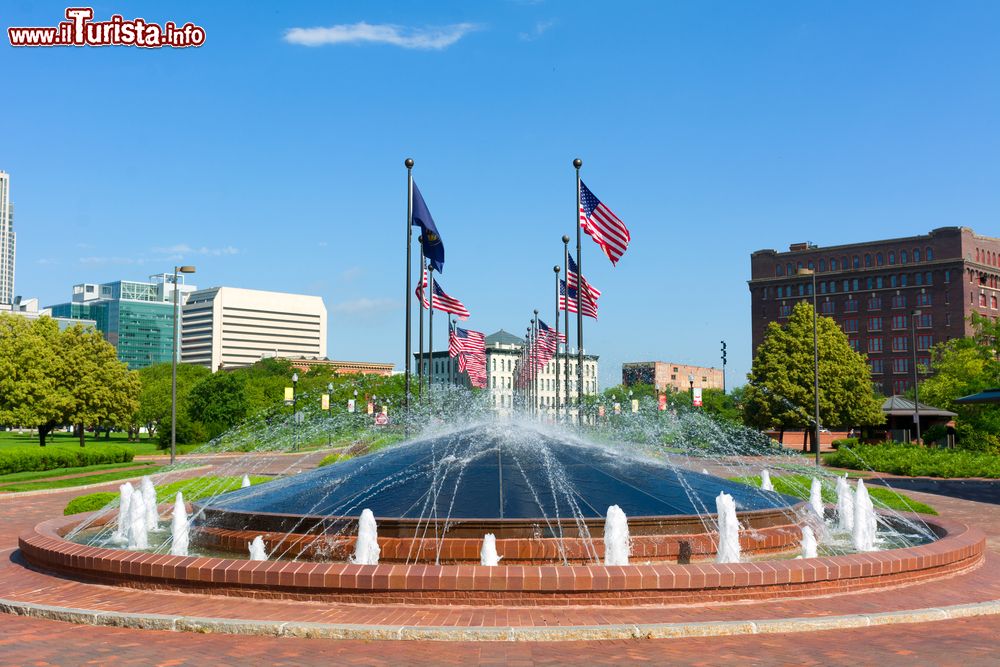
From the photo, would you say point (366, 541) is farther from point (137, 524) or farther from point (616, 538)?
point (137, 524)

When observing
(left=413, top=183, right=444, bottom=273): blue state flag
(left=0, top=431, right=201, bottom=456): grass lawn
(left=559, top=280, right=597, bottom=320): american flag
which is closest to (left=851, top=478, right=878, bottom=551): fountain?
(left=413, top=183, right=444, bottom=273): blue state flag

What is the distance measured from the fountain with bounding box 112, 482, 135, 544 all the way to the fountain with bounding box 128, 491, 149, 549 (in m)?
0.16

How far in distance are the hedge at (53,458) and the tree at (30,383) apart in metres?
9.13

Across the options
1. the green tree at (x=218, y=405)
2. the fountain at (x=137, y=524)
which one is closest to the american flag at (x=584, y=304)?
the fountain at (x=137, y=524)

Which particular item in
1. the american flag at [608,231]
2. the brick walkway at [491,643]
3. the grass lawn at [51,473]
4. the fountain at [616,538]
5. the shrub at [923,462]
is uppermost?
the american flag at [608,231]

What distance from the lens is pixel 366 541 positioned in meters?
11.1

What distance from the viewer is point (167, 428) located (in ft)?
198

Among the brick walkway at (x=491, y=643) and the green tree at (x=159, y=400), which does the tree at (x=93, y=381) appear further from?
the brick walkway at (x=491, y=643)

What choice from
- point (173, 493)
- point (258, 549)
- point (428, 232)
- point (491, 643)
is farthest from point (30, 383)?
point (491, 643)

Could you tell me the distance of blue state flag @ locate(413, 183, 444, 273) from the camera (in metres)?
25.8

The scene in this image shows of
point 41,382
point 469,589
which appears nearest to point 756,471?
point 469,589

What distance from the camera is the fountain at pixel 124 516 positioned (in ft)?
45.0

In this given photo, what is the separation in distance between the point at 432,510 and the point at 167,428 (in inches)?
2089

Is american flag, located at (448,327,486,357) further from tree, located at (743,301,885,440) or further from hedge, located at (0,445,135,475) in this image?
tree, located at (743,301,885,440)
